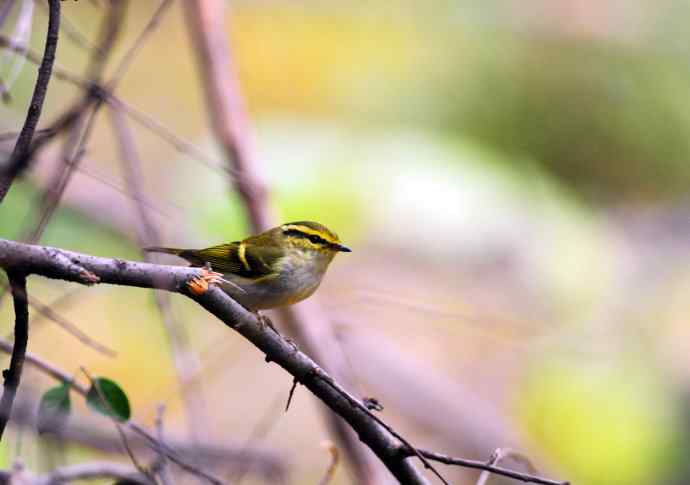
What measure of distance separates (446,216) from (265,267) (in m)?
1.55

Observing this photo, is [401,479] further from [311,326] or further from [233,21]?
[233,21]

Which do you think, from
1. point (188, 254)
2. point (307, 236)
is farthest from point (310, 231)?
point (188, 254)

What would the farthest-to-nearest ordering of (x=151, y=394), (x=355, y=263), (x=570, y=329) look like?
(x=355, y=263) → (x=151, y=394) → (x=570, y=329)

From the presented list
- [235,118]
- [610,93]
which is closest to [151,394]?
[235,118]

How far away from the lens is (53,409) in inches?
63.7

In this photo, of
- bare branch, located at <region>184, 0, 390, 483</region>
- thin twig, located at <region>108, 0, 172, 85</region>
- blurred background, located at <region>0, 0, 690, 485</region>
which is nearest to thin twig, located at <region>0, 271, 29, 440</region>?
thin twig, located at <region>108, 0, 172, 85</region>

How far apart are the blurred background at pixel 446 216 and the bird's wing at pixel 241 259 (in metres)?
0.50

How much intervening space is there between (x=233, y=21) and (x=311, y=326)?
3.03m

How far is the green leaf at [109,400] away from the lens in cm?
160

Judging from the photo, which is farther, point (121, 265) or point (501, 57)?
point (501, 57)

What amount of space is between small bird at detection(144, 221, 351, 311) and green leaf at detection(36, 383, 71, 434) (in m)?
0.47

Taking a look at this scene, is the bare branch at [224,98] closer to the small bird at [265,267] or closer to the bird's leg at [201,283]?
the small bird at [265,267]

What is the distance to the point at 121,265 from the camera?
3.67 feet

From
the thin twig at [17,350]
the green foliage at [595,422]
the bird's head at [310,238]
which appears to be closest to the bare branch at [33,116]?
the thin twig at [17,350]
